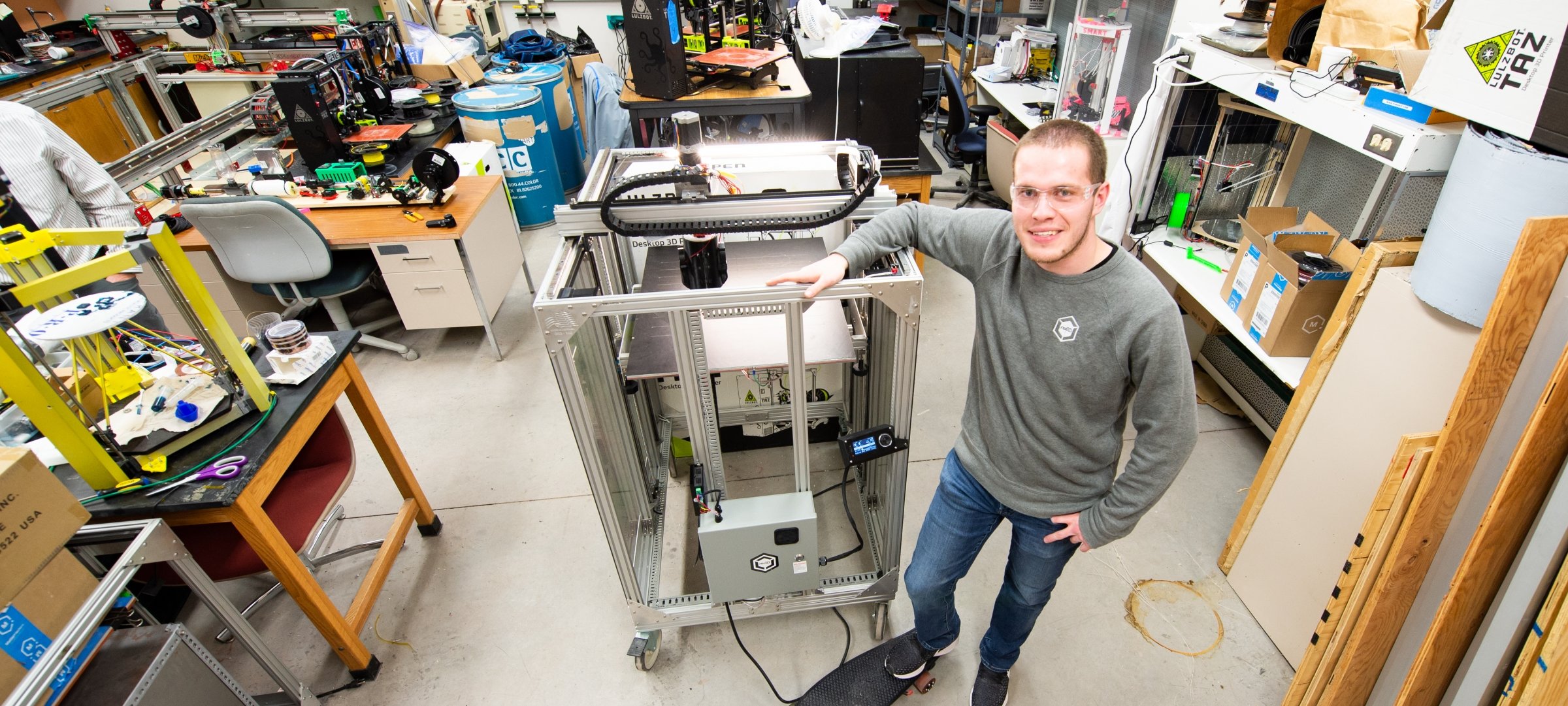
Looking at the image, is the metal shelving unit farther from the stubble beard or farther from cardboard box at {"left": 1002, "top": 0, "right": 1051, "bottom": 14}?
cardboard box at {"left": 1002, "top": 0, "right": 1051, "bottom": 14}

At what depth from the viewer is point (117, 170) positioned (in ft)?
8.68

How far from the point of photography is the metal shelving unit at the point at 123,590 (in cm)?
106

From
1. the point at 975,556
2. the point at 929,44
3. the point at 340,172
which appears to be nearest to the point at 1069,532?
the point at 975,556

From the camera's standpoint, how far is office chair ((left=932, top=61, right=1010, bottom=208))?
3.93 meters

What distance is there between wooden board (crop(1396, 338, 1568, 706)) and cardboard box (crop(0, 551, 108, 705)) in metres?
2.37

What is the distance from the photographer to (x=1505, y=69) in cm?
123

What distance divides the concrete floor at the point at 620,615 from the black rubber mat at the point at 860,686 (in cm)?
7

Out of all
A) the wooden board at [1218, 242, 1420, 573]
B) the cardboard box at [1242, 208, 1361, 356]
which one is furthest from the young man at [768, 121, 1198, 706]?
the cardboard box at [1242, 208, 1361, 356]

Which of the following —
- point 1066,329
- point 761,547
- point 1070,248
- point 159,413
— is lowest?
point 761,547

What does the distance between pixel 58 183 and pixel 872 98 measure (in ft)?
11.6

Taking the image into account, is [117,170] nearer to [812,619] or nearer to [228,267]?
[228,267]

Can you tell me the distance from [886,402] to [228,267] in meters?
2.73

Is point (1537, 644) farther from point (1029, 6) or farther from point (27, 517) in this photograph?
point (1029, 6)

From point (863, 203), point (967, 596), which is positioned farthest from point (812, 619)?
point (863, 203)
